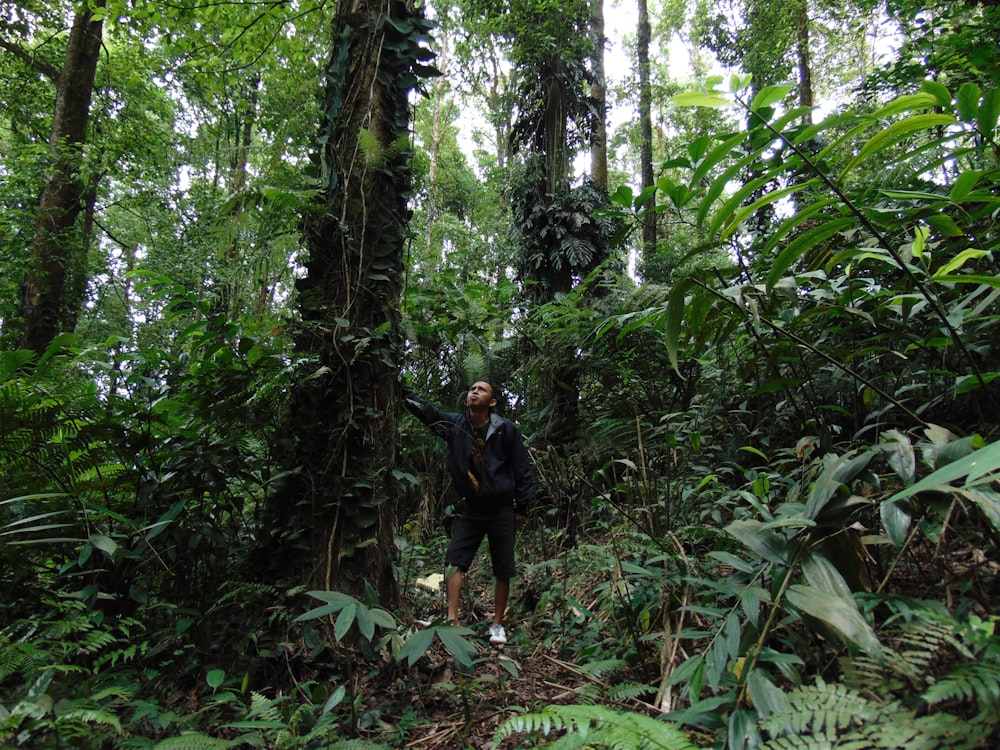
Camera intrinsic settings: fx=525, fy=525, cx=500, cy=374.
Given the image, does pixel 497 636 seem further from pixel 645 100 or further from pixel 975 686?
pixel 645 100

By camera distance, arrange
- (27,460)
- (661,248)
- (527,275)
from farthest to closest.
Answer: (661,248), (527,275), (27,460)

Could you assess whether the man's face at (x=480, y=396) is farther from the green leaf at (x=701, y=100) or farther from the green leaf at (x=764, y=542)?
the green leaf at (x=701, y=100)

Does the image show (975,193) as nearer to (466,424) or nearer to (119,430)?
(466,424)

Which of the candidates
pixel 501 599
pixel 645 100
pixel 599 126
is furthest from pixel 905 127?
pixel 645 100

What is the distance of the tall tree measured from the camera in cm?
639

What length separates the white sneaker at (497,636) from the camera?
2.93 meters

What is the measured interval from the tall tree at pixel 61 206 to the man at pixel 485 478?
18.3 feet

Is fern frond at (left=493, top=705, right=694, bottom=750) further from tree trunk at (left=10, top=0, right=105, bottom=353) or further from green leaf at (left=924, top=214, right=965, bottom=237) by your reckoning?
tree trunk at (left=10, top=0, right=105, bottom=353)

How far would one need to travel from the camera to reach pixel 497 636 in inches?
116

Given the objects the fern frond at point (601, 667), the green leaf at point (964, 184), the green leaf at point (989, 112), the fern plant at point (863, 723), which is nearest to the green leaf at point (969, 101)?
the green leaf at point (989, 112)

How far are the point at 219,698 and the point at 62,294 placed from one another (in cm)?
680

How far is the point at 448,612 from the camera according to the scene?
10.5 feet

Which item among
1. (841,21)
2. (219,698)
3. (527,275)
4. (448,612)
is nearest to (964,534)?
(448,612)

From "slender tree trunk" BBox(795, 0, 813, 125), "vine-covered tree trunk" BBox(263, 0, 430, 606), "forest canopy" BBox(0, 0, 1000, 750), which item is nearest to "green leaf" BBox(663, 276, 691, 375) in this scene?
"forest canopy" BBox(0, 0, 1000, 750)
